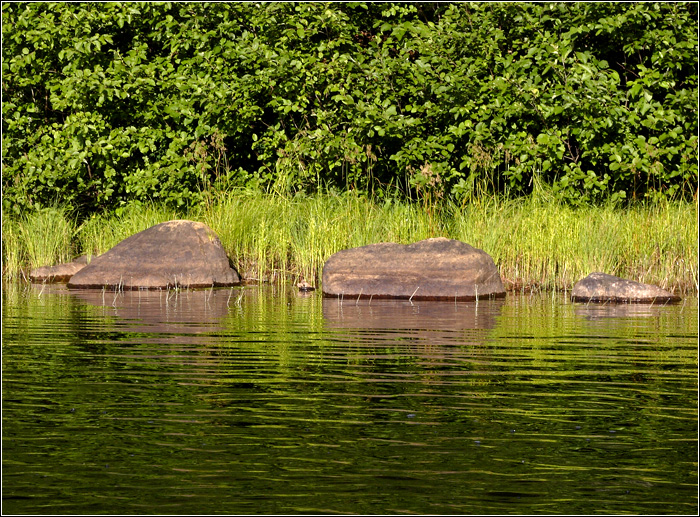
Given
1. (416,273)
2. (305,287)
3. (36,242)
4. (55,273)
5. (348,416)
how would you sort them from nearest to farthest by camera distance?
(348,416) < (416,273) < (305,287) < (55,273) < (36,242)

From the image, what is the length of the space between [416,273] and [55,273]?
634 cm

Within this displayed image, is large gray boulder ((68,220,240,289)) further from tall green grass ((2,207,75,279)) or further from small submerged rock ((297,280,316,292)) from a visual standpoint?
tall green grass ((2,207,75,279))

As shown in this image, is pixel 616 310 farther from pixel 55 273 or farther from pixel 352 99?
pixel 55 273

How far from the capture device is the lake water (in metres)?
4.98

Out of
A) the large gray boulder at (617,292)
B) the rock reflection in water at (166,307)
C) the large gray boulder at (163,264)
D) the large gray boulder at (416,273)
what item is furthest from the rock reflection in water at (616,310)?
the large gray boulder at (163,264)

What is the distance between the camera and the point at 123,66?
18828 millimetres

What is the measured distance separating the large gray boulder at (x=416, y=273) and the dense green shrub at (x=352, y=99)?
2657 mm

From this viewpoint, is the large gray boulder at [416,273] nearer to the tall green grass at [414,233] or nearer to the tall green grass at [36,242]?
the tall green grass at [414,233]

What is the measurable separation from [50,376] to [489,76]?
11388mm

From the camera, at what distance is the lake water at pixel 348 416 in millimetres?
4980

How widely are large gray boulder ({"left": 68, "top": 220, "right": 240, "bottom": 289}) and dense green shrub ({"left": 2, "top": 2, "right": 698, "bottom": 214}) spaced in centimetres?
205

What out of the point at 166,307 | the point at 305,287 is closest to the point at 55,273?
the point at 305,287

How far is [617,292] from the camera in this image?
14.4m

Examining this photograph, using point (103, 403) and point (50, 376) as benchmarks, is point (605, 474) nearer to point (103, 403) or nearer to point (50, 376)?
point (103, 403)
